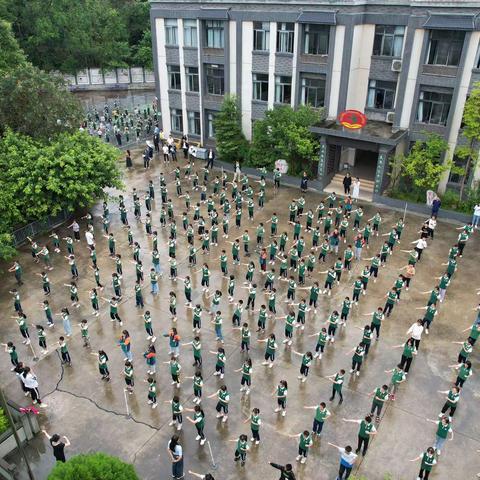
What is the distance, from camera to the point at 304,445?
459 inches

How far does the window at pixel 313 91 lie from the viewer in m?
27.9

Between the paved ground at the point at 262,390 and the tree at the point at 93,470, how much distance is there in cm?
239

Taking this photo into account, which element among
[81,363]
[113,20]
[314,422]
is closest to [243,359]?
[314,422]

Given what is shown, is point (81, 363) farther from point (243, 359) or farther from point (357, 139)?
point (357, 139)

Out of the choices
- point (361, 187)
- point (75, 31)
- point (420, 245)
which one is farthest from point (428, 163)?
point (75, 31)

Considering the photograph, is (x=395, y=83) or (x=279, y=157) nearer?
(x=395, y=83)

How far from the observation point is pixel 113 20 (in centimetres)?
5275

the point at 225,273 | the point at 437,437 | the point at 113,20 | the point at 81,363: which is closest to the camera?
the point at 437,437

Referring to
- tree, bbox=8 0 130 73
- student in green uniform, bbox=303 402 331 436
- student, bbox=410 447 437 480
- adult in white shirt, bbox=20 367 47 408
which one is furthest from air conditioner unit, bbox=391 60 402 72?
tree, bbox=8 0 130 73

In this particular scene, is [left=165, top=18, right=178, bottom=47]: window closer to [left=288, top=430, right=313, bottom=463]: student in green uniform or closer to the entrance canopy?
the entrance canopy

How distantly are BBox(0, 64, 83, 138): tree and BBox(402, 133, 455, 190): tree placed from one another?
716 inches

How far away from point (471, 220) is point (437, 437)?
15.1m

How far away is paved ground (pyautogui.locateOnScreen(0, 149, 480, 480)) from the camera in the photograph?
40.5ft

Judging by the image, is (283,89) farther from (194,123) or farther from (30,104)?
(30,104)
